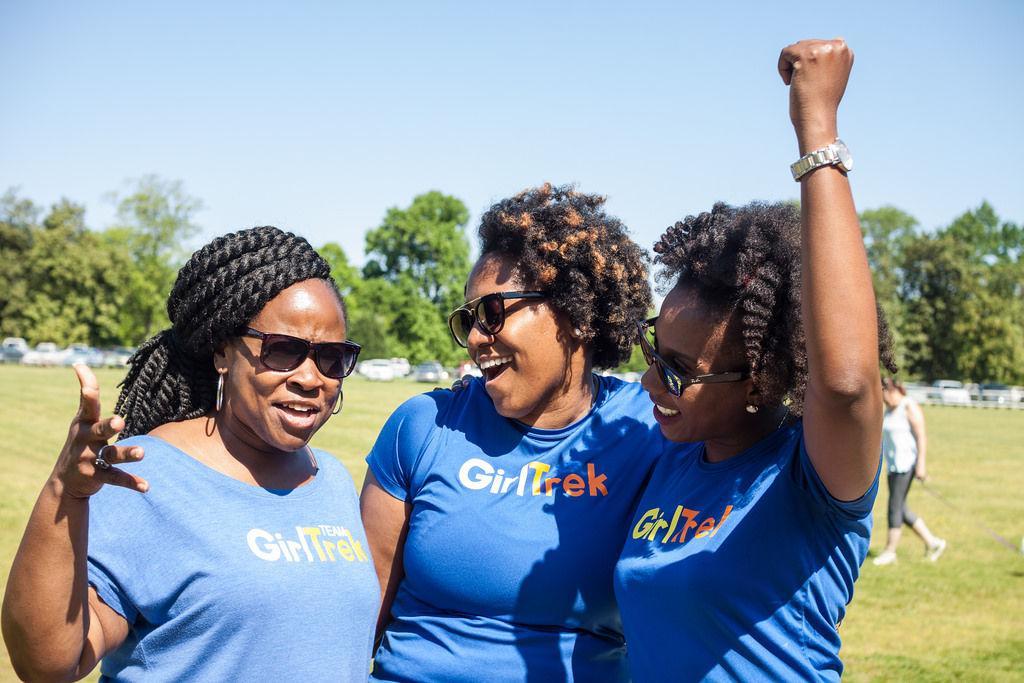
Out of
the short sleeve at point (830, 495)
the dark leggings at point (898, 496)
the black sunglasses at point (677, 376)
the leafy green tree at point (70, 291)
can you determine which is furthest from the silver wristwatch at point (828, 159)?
the leafy green tree at point (70, 291)

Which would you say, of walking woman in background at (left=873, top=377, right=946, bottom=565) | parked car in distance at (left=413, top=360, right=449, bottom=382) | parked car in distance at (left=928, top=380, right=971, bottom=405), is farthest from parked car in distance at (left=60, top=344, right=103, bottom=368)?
parked car in distance at (left=928, top=380, right=971, bottom=405)

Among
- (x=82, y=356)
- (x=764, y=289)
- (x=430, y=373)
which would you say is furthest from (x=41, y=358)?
(x=764, y=289)

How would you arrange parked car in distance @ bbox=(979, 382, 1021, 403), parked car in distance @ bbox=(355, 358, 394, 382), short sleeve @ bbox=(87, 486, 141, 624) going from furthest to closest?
parked car in distance @ bbox=(979, 382, 1021, 403)
parked car in distance @ bbox=(355, 358, 394, 382)
short sleeve @ bbox=(87, 486, 141, 624)

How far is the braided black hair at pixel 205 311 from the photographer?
275 cm

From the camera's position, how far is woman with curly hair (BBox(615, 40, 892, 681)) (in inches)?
78.5

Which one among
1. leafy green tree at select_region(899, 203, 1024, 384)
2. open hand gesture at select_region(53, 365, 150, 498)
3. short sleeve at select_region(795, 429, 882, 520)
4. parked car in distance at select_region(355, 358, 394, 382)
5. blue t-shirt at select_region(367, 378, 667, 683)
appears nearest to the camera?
open hand gesture at select_region(53, 365, 150, 498)

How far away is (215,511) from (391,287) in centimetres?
6515

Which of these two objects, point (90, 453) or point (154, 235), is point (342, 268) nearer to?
point (154, 235)

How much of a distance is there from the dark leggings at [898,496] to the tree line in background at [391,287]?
51.1m

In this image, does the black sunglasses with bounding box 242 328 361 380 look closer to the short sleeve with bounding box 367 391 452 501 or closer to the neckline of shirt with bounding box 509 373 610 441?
the short sleeve with bounding box 367 391 452 501

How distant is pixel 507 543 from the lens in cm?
301

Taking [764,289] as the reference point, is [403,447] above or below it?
below

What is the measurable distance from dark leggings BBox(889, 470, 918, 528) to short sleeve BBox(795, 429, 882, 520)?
9.69 meters

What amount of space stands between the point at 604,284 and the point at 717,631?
1.51 m
